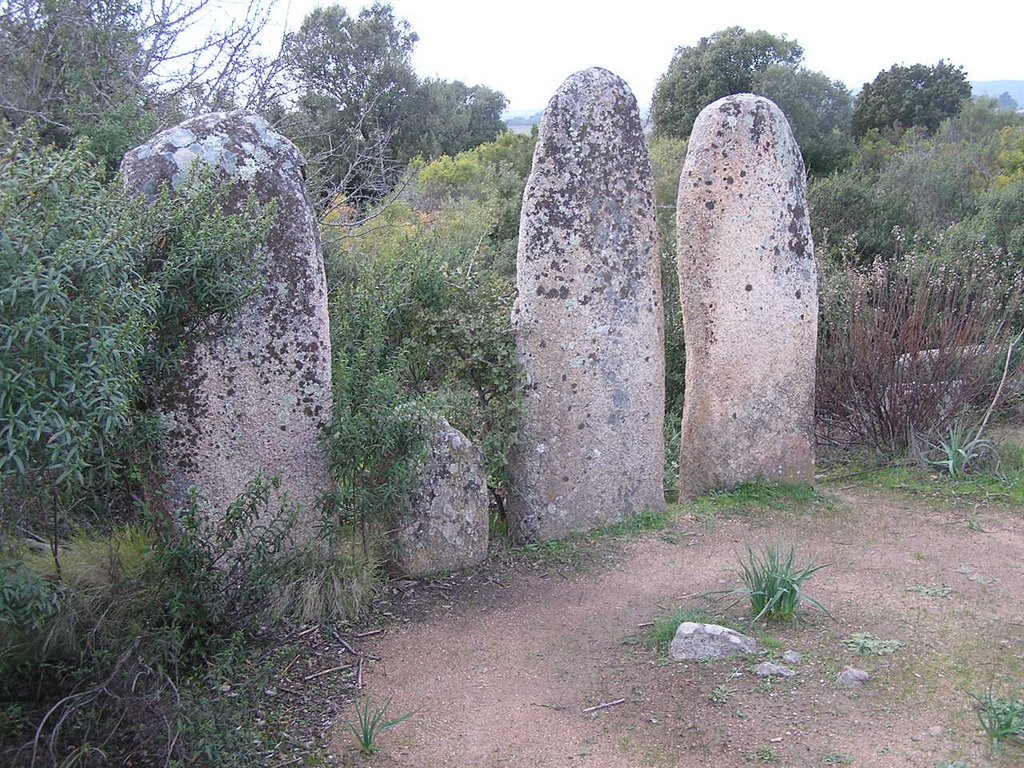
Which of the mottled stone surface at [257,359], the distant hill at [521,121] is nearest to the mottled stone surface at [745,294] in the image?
the mottled stone surface at [257,359]

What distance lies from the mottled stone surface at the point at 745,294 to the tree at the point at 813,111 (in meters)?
15.5

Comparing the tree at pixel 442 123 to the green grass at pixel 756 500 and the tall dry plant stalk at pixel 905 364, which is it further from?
the green grass at pixel 756 500

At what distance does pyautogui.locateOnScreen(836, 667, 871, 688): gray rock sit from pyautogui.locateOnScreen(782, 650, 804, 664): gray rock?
199mm

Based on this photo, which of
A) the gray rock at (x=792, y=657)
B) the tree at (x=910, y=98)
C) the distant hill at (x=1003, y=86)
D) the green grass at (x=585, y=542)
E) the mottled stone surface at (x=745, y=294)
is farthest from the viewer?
the distant hill at (x=1003, y=86)

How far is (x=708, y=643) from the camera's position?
4.28 metres

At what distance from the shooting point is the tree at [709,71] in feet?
76.3

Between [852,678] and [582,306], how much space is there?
285 cm

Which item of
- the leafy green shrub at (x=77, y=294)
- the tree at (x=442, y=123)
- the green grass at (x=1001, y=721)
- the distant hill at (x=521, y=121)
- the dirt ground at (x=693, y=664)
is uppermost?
the distant hill at (x=521, y=121)

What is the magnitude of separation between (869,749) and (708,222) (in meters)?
4.03

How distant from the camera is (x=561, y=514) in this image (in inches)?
241

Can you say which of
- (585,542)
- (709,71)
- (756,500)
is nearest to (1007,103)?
(709,71)

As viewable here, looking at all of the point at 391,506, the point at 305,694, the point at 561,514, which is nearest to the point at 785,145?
the point at 561,514

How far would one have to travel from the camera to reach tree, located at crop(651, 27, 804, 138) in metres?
23.3

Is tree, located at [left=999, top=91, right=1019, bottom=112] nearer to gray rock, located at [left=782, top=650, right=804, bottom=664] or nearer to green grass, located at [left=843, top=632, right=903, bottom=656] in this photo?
green grass, located at [left=843, top=632, right=903, bottom=656]
